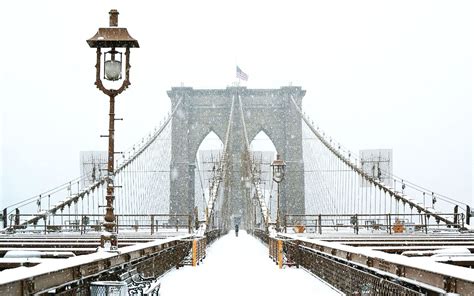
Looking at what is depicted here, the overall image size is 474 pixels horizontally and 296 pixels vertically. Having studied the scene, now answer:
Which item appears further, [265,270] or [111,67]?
[265,270]

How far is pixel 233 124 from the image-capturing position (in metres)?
78.8

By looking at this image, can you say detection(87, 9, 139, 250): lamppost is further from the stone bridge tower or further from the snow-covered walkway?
the stone bridge tower

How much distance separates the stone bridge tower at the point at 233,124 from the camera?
77.6 m

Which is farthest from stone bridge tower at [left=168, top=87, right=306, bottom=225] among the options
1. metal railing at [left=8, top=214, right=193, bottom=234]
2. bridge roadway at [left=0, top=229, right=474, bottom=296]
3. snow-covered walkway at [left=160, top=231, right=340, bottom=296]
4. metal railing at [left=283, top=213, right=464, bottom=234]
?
snow-covered walkway at [left=160, top=231, right=340, bottom=296]

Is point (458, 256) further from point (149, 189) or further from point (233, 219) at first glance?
point (233, 219)

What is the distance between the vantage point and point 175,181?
76750 millimetres

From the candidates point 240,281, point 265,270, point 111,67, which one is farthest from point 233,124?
point 111,67

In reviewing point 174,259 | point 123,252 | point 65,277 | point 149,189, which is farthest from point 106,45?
point 149,189

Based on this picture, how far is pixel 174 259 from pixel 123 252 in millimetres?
7658

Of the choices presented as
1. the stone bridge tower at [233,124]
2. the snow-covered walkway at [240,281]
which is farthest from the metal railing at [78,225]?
the stone bridge tower at [233,124]

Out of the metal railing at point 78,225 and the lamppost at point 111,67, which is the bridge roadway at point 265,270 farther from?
the metal railing at point 78,225

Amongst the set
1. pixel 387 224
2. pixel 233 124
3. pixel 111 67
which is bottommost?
pixel 387 224

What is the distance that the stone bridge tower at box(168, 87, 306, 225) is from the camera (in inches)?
3054

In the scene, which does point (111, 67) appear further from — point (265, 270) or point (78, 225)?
point (78, 225)
